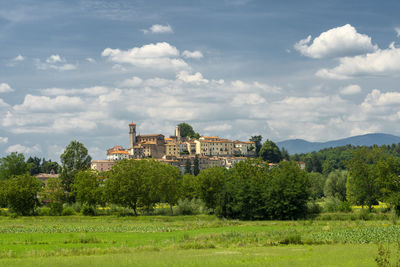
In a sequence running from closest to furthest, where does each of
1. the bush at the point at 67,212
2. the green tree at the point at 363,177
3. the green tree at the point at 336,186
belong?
the green tree at the point at 363,177
the bush at the point at 67,212
the green tree at the point at 336,186

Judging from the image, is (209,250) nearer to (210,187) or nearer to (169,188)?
(169,188)

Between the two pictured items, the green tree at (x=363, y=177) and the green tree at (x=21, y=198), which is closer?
the green tree at (x=363, y=177)

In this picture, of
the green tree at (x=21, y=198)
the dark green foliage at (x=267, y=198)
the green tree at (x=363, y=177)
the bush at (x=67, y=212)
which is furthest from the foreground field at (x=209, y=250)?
the green tree at (x=21, y=198)

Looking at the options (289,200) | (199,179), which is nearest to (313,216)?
(289,200)

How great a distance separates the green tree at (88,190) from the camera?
99000mm

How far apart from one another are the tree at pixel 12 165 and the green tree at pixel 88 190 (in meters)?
31.6

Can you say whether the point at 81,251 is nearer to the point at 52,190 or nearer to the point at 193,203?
the point at 193,203

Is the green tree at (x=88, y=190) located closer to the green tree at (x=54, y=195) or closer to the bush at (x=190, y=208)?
the green tree at (x=54, y=195)

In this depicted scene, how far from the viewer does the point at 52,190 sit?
107812mm

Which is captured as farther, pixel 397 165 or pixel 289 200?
pixel 397 165

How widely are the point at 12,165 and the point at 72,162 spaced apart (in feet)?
57.4

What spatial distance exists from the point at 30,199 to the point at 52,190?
34.0ft

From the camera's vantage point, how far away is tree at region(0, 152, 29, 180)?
130 metres

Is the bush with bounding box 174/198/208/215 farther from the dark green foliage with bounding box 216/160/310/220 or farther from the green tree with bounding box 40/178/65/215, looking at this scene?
the green tree with bounding box 40/178/65/215
